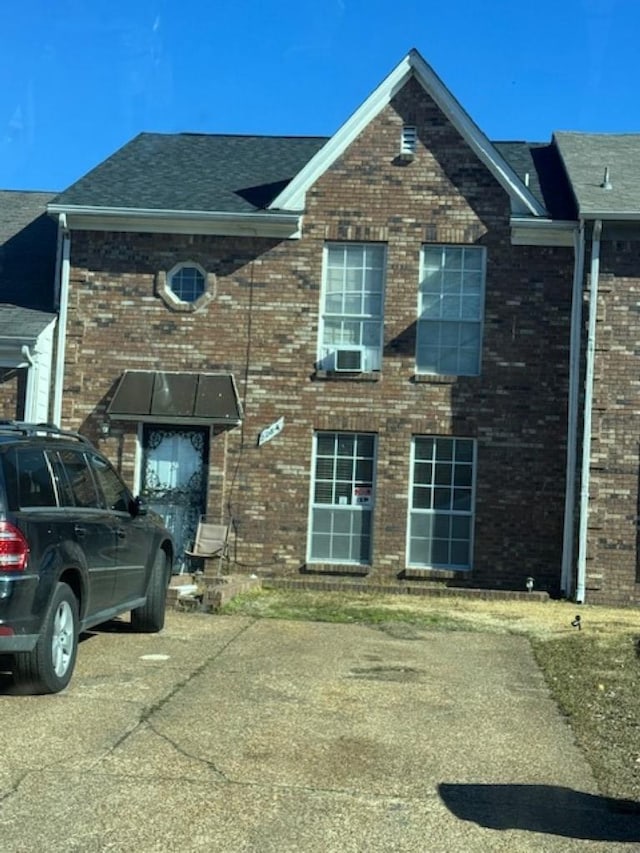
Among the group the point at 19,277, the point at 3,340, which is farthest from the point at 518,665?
the point at 19,277

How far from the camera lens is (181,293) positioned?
1554cm

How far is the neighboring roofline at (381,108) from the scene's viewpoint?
15.2 meters

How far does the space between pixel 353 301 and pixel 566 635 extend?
6.48 m

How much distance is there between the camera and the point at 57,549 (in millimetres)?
7023

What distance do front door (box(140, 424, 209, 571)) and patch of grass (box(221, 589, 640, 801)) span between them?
7.27 feet

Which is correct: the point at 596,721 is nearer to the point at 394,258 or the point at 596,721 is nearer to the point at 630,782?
the point at 630,782

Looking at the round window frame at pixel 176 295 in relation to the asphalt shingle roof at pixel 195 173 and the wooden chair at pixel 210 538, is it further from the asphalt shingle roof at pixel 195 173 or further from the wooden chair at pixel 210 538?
the wooden chair at pixel 210 538

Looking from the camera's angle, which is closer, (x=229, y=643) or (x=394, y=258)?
(x=229, y=643)

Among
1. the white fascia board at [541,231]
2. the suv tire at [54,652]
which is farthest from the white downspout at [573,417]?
the suv tire at [54,652]

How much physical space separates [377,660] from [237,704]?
2.28 m

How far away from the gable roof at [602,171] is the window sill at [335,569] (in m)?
6.00

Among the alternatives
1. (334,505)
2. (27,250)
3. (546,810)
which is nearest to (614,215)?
(334,505)

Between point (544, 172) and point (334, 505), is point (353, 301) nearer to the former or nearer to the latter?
point (334, 505)

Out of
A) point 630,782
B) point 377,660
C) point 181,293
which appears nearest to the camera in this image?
point 630,782
